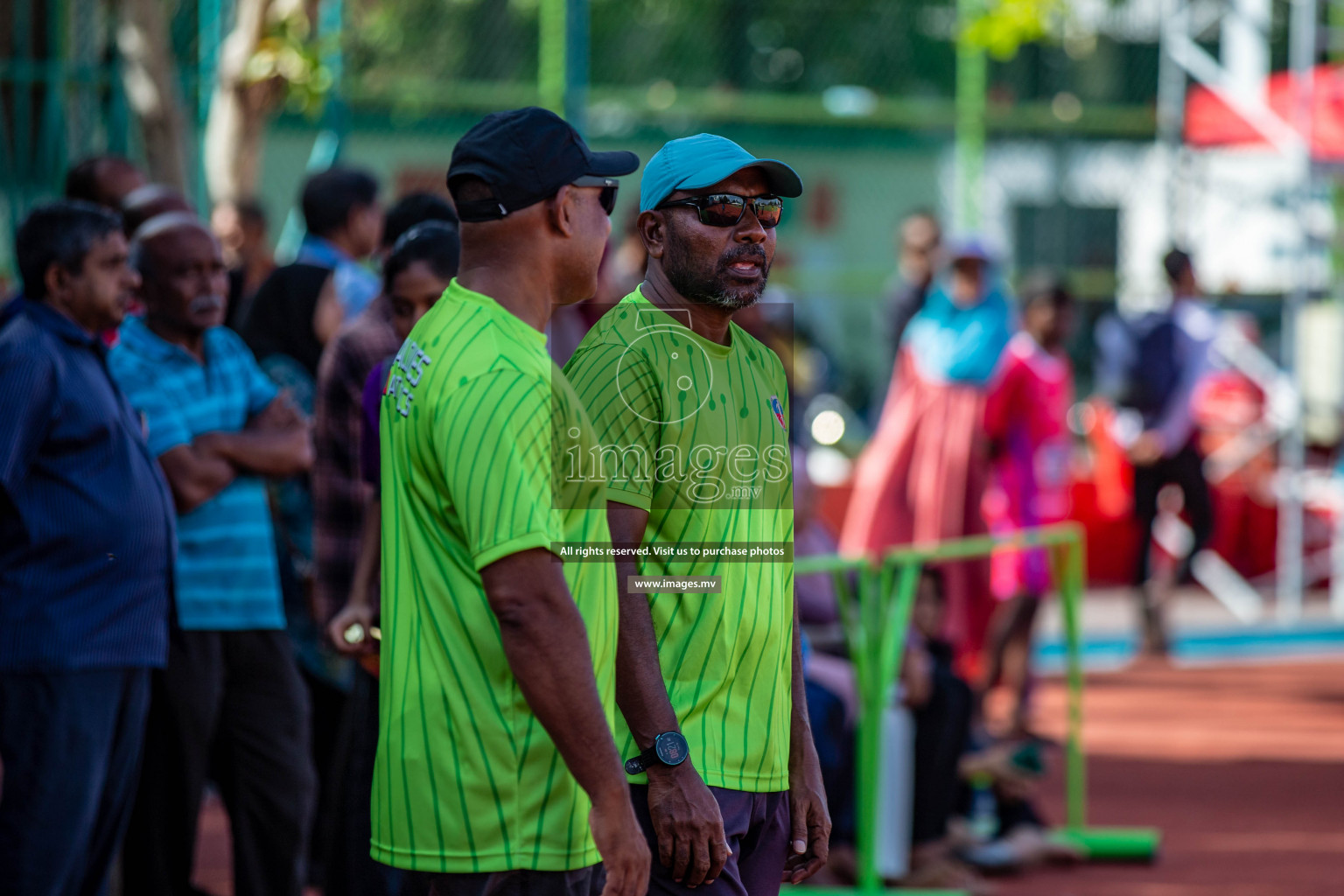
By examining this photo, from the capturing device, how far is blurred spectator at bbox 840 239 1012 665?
8.99 m

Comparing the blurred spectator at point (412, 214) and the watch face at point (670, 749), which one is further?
the blurred spectator at point (412, 214)

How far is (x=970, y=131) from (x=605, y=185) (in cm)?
1104

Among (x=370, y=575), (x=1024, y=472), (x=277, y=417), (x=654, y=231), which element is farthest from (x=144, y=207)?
(x=1024, y=472)

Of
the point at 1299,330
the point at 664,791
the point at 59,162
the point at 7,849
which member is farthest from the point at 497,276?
the point at 1299,330

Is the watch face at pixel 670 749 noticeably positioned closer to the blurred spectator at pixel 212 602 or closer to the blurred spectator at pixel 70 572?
the blurred spectator at pixel 70 572

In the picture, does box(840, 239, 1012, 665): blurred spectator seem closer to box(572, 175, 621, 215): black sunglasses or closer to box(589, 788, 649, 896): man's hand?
box(572, 175, 621, 215): black sunglasses

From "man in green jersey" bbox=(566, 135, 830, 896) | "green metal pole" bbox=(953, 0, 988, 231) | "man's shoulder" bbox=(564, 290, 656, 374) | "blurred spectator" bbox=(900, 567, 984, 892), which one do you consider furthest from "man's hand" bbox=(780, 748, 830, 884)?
"green metal pole" bbox=(953, 0, 988, 231)

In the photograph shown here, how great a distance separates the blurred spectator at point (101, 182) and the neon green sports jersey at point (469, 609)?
3769 mm

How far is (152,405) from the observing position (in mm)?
4707

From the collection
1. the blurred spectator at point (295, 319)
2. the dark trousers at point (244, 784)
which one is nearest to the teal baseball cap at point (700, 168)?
the dark trousers at point (244, 784)

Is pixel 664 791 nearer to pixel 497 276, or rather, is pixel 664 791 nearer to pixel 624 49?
pixel 497 276

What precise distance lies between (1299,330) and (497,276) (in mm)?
10424

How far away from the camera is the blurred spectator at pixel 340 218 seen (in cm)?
609

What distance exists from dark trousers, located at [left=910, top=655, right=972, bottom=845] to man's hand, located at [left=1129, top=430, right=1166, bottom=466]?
5.18m
